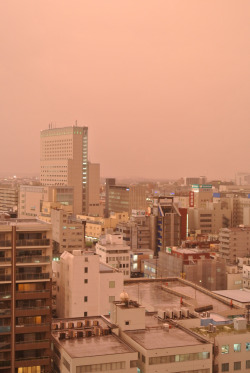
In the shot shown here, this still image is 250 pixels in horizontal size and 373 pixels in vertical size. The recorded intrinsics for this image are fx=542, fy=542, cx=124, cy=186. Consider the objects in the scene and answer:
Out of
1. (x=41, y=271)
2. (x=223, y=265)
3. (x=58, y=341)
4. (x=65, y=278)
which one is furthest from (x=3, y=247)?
(x=223, y=265)

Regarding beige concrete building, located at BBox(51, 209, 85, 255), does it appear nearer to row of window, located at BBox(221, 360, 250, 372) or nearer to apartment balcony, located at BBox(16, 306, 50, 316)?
apartment balcony, located at BBox(16, 306, 50, 316)

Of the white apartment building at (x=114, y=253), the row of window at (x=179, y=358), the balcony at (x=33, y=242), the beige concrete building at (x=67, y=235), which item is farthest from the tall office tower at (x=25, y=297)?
the beige concrete building at (x=67, y=235)

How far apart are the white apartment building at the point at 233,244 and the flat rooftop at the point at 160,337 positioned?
18598 millimetres

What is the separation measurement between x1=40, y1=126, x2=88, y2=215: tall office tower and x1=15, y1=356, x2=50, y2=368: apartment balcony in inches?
1568

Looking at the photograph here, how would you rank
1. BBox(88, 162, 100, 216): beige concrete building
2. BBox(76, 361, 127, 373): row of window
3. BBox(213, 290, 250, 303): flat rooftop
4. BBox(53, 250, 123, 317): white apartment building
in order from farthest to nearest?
BBox(88, 162, 100, 216): beige concrete building < BBox(213, 290, 250, 303): flat rooftop < BBox(53, 250, 123, 317): white apartment building < BBox(76, 361, 127, 373): row of window

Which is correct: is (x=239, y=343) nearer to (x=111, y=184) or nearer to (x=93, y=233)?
(x=93, y=233)

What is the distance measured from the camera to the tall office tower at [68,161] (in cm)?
5400

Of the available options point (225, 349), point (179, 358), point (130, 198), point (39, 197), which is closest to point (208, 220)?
point (130, 198)

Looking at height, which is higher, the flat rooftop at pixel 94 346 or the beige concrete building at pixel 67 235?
the beige concrete building at pixel 67 235

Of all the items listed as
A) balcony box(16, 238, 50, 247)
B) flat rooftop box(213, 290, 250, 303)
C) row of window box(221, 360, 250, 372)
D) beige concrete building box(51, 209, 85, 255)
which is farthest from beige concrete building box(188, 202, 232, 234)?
balcony box(16, 238, 50, 247)

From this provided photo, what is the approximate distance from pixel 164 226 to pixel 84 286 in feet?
57.1

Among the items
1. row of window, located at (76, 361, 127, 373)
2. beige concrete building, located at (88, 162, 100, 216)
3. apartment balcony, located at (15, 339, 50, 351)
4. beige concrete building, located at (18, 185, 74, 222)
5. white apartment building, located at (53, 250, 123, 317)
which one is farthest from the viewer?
beige concrete building, located at (88, 162, 100, 216)

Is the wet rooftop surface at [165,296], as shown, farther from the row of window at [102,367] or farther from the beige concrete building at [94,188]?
the beige concrete building at [94,188]

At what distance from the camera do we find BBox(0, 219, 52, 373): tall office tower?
10578 mm
